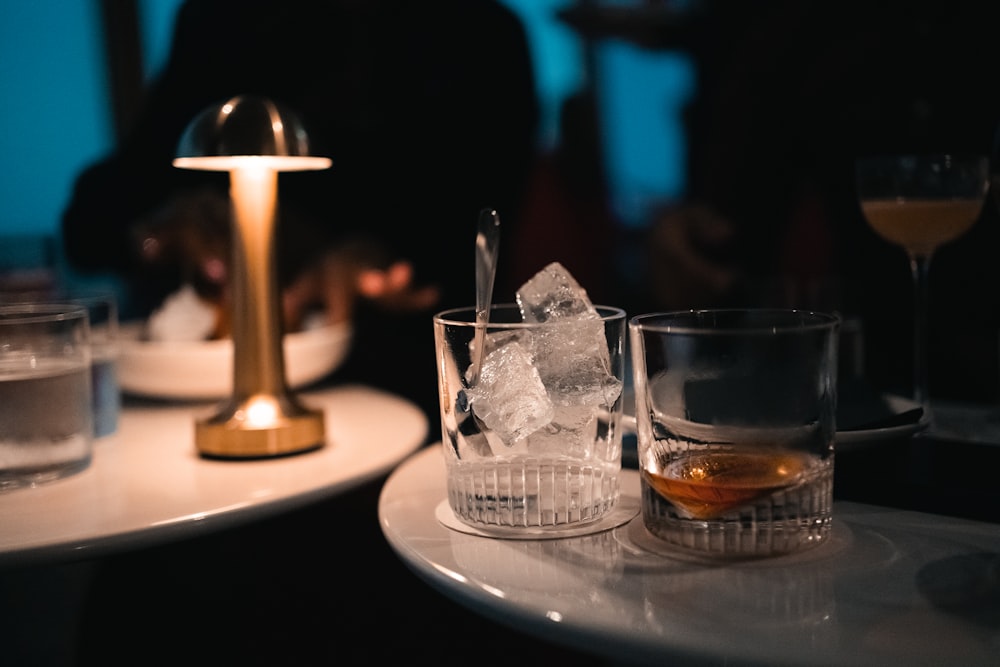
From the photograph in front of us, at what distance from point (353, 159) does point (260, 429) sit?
1.42 meters

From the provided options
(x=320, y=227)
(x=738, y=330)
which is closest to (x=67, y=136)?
(x=320, y=227)

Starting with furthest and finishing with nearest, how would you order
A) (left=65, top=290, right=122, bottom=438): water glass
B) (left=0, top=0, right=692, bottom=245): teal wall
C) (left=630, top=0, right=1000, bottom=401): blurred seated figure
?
(left=630, top=0, right=1000, bottom=401): blurred seated figure < (left=0, top=0, right=692, bottom=245): teal wall < (left=65, top=290, right=122, bottom=438): water glass

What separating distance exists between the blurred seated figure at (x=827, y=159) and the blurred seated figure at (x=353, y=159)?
50 cm

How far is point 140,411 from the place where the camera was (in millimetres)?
1260

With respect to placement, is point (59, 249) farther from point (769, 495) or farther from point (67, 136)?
point (769, 495)

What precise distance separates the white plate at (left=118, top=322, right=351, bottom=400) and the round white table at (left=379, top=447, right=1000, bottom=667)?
0.53 m

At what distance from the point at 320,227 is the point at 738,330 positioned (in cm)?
182

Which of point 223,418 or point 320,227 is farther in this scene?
point 320,227

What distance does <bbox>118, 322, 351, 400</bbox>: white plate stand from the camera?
117cm

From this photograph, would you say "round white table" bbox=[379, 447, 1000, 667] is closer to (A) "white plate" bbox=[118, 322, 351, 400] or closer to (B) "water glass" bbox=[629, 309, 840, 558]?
(B) "water glass" bbox=[629, 309, 840, 558]

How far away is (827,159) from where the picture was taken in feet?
7.30

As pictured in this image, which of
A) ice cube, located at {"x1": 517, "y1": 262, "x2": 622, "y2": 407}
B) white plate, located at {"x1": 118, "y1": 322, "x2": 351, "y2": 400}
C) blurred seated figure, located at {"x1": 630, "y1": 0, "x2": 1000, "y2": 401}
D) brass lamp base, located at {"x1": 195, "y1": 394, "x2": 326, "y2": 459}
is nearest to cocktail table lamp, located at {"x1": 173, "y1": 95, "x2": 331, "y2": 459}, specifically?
brass lamp base, located at {"x1": 195, "y1": 394, "x2": 326, "y2": 459}

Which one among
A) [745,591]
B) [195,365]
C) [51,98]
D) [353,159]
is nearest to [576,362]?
[745,591]

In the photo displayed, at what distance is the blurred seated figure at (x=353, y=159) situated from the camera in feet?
6.12
